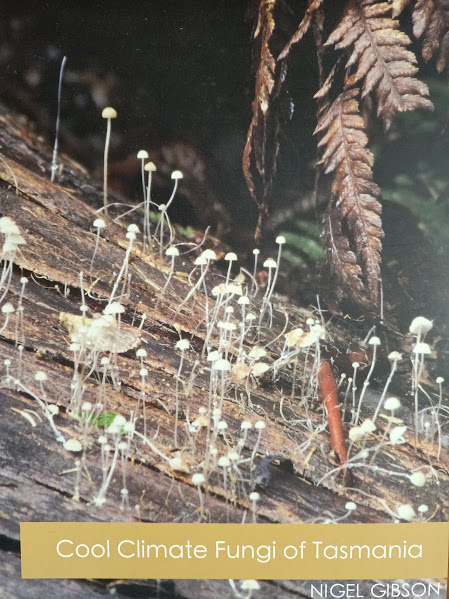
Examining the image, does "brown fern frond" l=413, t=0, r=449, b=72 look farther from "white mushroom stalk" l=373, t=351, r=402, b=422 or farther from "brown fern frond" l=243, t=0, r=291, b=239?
"white mushroom stalk" l=373, t=351, r=402, b=422

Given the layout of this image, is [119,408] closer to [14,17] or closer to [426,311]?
[426,311]

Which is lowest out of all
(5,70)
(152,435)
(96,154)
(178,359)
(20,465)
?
(20,465)

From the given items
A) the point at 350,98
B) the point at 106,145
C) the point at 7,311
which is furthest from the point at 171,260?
the point at 350,98

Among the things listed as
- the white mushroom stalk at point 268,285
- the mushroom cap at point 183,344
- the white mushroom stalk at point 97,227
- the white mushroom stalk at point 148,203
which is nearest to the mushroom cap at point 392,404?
the white mushroom stalk at point 268,285

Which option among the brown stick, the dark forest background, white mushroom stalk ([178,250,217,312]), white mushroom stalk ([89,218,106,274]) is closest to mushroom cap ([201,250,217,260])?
white mushroom stalk ([178,250,217,312])

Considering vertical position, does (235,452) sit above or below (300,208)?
below

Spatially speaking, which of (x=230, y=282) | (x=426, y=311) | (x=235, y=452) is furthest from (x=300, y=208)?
(x=235, y=452)

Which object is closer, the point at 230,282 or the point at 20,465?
the point at 20,465

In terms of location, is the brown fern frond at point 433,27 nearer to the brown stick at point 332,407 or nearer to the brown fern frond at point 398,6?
the brown fern frond at point 398,6
